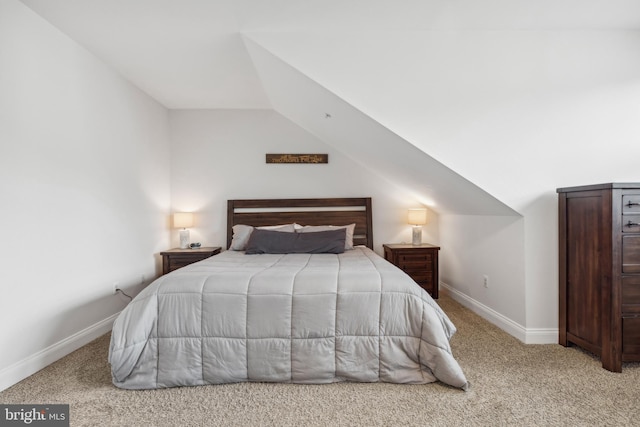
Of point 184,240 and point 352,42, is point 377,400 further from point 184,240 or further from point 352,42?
point 184,240

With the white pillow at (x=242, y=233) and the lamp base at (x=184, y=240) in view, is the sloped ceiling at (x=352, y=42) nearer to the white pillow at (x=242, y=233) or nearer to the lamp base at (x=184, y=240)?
the white pillow at (x=242, y=233)

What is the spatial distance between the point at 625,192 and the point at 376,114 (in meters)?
1.66

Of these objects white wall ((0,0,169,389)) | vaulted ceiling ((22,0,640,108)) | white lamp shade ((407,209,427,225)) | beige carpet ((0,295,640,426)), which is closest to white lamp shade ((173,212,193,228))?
white wall ((0,0,169,389))

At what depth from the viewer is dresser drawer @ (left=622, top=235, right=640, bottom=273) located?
2.01 metres

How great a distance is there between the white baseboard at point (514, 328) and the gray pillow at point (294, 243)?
1.43 metres

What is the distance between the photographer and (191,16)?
2205mm

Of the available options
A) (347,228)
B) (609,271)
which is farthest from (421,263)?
(609,271)

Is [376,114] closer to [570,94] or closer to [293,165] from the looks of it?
[570,94]

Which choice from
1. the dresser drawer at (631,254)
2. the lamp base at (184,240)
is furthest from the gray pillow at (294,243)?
the dresser drawer at (631,254)

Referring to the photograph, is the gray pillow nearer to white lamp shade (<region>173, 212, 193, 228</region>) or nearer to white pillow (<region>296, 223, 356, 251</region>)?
white pillow (<region>296, 223, 356, 251</region>)

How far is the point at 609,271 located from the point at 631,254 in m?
0.17

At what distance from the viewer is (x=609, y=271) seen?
202 cm

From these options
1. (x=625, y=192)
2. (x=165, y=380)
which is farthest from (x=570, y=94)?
(x=165, y=380)

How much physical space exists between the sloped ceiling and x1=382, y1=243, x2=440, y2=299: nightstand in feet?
2.73
